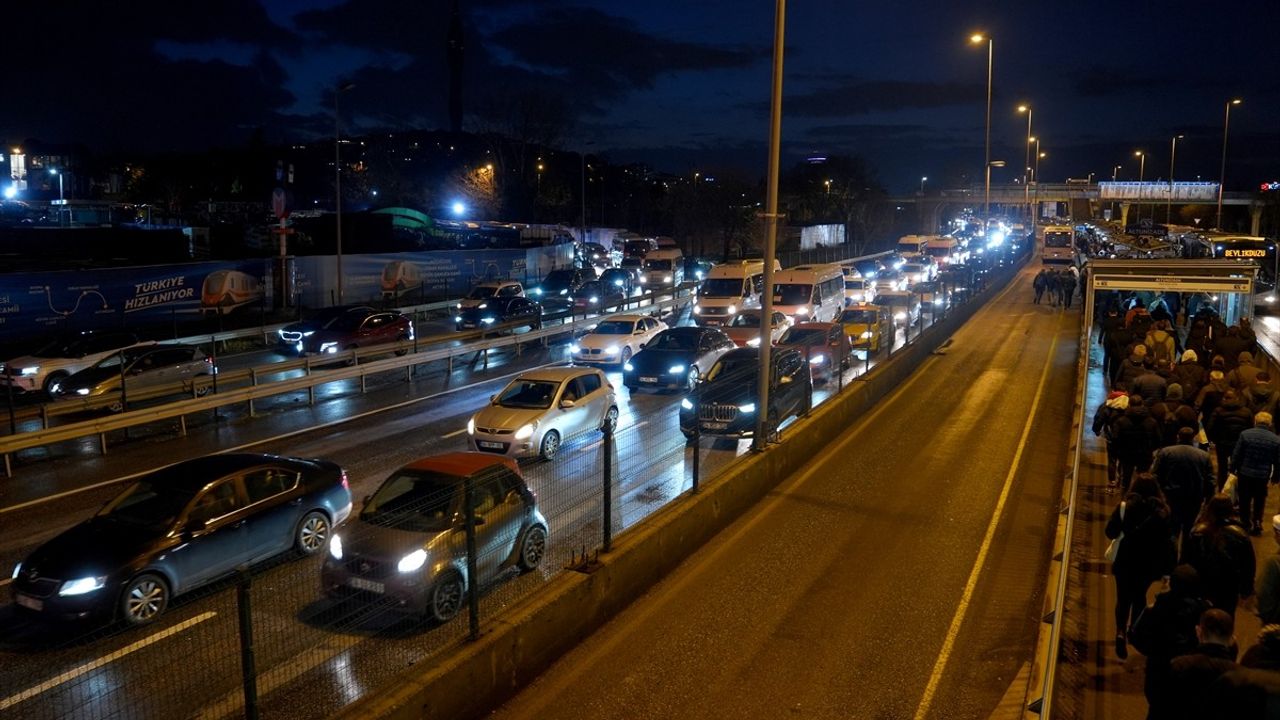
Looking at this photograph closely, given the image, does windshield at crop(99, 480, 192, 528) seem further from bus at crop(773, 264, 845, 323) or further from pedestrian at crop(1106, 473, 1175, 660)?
bus at crop(773, 264, 845, 323)

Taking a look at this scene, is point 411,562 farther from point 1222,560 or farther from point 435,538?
point 1222,560

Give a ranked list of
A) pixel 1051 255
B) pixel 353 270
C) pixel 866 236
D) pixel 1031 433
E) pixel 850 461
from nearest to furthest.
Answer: pixel 850 461, pixel 1031 433, pixel 353 270, pixel 1051 255, pixel 866 236

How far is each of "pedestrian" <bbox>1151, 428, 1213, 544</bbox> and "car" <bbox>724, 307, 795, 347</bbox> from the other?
1545 centimetres

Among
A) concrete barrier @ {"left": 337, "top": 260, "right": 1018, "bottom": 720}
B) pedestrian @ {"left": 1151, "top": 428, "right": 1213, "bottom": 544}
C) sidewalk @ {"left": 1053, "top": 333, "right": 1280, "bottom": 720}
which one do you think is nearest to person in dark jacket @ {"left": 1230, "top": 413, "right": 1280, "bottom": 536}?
sidewalk @ {"left": 1053, "top": 333, "right": 1280, "bottom": 720}

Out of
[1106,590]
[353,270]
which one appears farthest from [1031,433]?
Result: [353,270]

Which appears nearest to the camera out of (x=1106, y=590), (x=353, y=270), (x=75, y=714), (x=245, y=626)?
(x=245, y=626)

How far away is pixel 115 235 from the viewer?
49.8m

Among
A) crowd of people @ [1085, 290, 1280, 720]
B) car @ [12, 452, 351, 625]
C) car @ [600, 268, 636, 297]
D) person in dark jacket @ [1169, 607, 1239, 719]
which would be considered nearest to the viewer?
person in dark jacket @ [1169, 607, 1239, 719]

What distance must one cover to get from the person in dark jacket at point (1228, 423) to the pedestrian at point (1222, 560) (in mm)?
4456

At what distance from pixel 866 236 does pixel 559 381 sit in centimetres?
10586

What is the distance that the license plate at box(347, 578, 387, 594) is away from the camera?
8617 millimetres

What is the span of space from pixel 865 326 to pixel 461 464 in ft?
62.9

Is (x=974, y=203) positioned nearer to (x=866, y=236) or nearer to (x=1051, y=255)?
(x=866, y=236)

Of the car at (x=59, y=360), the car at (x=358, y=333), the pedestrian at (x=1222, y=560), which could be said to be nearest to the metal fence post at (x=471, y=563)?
the pedestrian at (x=1222, y=560)
